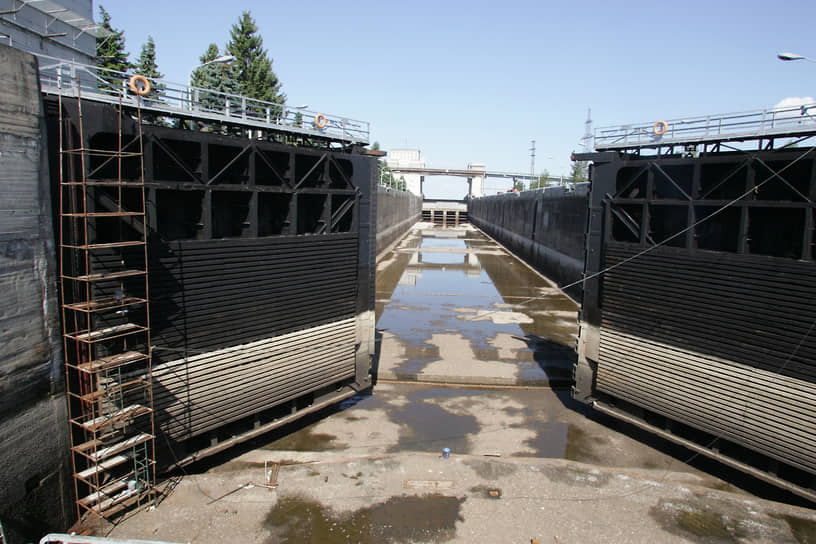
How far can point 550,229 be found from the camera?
4644 centimetres

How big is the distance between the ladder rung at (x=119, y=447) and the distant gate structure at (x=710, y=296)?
1230 centimetres

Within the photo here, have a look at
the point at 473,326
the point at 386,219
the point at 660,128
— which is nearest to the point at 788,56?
the point at 660,128

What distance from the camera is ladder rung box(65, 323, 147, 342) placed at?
31.0 ft

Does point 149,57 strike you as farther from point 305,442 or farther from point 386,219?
point 305,442

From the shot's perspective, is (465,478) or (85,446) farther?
(465,478)

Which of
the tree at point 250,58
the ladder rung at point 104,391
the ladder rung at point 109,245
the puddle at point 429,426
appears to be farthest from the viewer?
the tree at point 250,58

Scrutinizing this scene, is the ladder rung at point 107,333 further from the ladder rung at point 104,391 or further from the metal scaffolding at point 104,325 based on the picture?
the ladder rung at point 104,391

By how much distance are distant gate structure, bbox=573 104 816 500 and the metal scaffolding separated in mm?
12404

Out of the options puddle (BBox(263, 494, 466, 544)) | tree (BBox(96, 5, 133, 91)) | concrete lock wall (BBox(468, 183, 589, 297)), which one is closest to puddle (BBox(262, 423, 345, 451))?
puddle (BBox(263, 494, 466, 544))

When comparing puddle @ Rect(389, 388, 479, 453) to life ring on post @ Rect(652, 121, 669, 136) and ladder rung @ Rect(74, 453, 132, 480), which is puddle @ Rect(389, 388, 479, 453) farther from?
life ring on post @ Rect(652, 121, 669, 136)

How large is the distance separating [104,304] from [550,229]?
4133cm

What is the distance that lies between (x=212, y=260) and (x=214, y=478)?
4879 millimetres

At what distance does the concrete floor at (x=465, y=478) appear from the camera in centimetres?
1012

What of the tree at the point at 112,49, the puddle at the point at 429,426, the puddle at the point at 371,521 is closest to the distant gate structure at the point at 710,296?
the puddle at the point at 429,426
